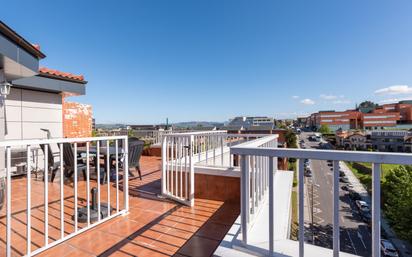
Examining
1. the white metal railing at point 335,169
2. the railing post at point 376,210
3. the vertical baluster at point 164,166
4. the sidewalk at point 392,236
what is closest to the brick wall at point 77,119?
the vertical baluster at point 164,166

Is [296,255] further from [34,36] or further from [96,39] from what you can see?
[96,39]

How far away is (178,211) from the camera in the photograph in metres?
3.20

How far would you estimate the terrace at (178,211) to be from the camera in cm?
156

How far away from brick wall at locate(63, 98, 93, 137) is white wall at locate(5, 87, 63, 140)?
73.8 inches

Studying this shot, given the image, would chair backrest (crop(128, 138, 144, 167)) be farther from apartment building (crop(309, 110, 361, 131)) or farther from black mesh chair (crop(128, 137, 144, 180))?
apartment building (crop(309, 110, 361, 131))

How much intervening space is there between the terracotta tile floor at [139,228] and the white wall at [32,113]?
2323 millimetres

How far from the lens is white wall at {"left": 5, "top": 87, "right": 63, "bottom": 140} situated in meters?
5.23

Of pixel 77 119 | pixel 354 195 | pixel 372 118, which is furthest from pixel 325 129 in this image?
pixel 77 119

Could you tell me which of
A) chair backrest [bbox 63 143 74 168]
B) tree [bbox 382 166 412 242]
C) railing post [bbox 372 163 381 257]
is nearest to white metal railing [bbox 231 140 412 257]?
railing post [bbox 372 163 381 257]

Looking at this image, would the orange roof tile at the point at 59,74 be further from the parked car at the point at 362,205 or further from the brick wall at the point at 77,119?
the parked car at the point at 362,205

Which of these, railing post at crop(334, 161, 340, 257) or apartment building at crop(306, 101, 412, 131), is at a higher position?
apartment building at crop(306, 101, 412, 131)

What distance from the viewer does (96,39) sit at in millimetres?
10172

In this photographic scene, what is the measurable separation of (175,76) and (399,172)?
19.5 m

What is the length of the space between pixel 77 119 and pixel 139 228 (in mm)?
7879
